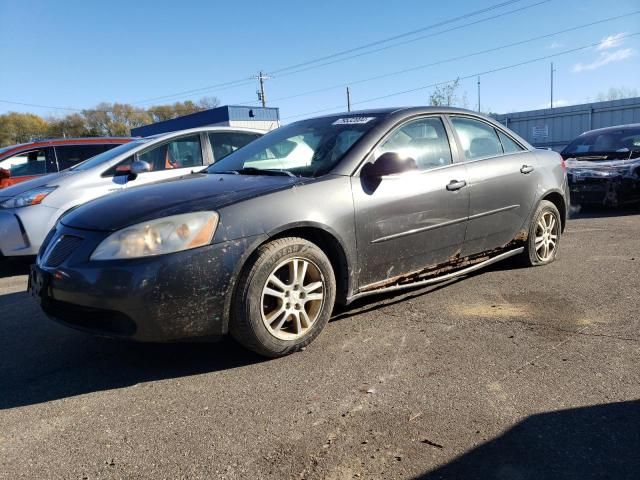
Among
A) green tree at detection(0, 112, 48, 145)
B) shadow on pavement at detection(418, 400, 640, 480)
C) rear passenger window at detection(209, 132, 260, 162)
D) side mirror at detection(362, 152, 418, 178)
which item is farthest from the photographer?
green tree at detection(0, 112, 48, 145)

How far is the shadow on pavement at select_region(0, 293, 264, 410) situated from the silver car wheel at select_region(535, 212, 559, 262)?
3.21 meters

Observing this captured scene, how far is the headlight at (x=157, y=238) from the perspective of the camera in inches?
110

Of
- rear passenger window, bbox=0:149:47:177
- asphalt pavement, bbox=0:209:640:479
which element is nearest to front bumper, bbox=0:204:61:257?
asphalt pavement, bbox=0:209:640:479

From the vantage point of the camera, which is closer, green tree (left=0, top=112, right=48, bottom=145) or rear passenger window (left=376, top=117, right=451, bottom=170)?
rear passenger window (left=376, top=117, right=451, bottom=170)

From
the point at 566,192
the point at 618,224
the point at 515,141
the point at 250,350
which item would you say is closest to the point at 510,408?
the point at 250,350

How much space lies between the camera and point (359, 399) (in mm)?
2643

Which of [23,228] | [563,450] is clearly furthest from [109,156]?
[563,450]

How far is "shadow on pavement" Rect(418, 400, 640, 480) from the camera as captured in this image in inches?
79.5

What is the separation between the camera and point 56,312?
303 cm

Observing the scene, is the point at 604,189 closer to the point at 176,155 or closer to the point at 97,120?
the point at 176,155

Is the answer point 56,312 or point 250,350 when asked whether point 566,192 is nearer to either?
point 250,350

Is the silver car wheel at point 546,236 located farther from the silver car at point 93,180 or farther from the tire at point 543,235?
A: the silver car at point 93,180

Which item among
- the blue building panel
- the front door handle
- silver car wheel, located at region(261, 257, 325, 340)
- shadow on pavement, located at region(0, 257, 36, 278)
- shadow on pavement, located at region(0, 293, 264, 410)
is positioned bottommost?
shadow on pavement, located at region(0, 293, 264, 410)

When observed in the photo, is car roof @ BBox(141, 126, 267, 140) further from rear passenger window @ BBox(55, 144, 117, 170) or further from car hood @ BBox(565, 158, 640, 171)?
car hood @ BBox(565, 158, 640, 171)
